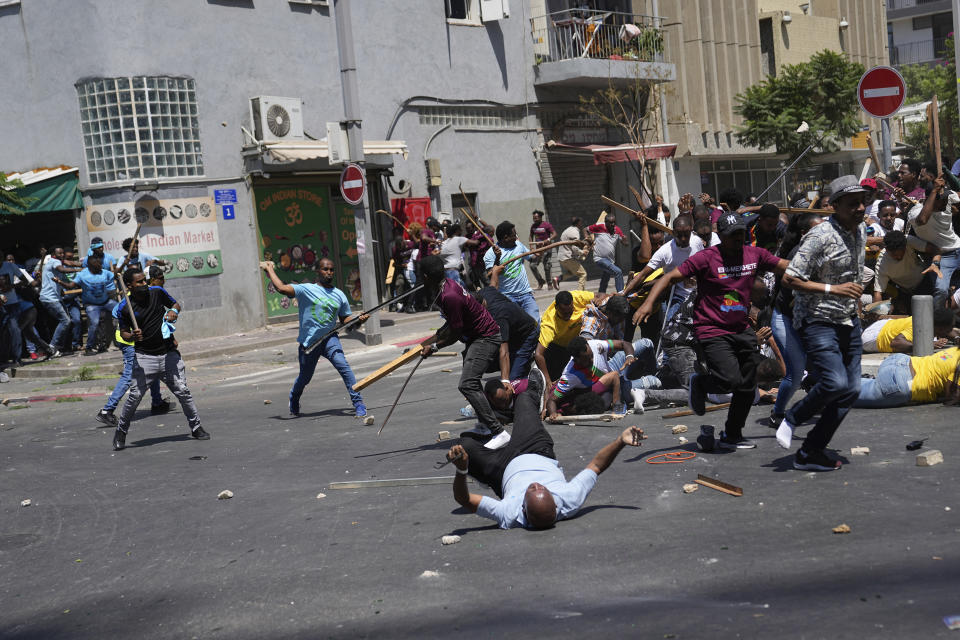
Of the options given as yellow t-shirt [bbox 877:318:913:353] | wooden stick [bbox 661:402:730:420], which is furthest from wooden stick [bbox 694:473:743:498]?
yellow t-shirt [bbox 877:318:913:353]

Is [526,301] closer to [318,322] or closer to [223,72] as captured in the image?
[318,322]

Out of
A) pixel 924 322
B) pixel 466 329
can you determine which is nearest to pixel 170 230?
pixel 466 329

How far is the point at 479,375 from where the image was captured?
337 inches

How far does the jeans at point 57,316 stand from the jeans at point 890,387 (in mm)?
13651

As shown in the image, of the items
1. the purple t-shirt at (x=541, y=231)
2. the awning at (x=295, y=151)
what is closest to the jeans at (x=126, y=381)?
the awning at (x=295, y=151)

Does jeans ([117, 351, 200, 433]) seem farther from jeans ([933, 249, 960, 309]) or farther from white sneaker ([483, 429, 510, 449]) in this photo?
jeans ([933, 249, 960, 309])

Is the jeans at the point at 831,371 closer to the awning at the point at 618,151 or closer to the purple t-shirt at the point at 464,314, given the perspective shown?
the purple t-shirt at the point at 464,314

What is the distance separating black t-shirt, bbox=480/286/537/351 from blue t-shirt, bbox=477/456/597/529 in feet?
9.59

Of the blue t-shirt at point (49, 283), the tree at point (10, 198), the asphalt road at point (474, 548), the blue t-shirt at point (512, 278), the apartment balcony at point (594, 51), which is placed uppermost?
the apartment balcony at point (594, 51)

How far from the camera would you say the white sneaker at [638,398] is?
9.66 m

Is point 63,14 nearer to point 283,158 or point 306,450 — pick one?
point 283,158

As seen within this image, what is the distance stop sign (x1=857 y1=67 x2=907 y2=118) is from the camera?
11031mm

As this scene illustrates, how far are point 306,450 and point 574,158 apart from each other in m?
20.0

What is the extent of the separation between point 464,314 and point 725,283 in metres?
2.33
